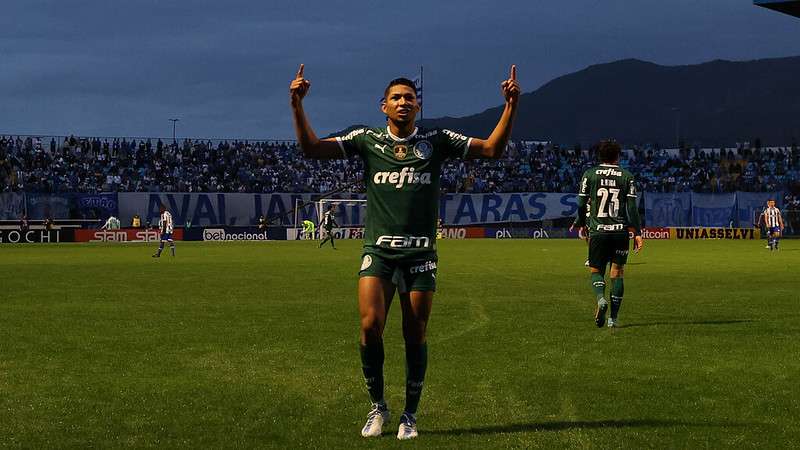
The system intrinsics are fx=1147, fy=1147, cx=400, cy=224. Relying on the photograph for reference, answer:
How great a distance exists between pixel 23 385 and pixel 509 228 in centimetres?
6433

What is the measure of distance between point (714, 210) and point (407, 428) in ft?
212

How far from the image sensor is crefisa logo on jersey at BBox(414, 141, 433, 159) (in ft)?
25.4

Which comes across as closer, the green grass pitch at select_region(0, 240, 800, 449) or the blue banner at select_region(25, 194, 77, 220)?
the green grass pitch at select_region(0, 240, 800, 449)

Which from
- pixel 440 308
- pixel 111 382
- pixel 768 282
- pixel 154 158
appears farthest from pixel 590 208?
pixel 154 158

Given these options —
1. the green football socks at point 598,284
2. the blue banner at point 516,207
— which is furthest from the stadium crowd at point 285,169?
the green football socks at point 598,284

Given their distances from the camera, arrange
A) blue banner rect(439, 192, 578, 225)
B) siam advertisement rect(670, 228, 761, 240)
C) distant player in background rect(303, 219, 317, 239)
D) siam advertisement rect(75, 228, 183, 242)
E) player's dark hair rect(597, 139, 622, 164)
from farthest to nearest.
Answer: blue banner rect(439, 192, 578, 225) < distant player in background rect(303, 219, 317, 239) < siam advertisement rect(670, 228, 761, 240) < siam advertisement rect(75, 228, 183, 242) < player's dark hair rect(597, 139, 622, 164)

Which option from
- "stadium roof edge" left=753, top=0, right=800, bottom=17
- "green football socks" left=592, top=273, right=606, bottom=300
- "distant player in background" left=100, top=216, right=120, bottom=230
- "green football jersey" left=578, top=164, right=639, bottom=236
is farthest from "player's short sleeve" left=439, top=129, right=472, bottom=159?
"distant player in background" left=100, top=216, right=120, bottom=230

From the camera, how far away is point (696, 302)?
19234 mm

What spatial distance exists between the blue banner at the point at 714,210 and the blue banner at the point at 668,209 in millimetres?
475

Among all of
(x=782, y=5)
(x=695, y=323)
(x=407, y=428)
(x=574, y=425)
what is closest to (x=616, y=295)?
(x=695, y=323)

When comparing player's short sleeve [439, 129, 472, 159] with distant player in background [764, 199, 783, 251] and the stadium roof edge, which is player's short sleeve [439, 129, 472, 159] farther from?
distant player in background [764, 199, 783, 251]

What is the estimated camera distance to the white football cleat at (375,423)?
7746 millimetres

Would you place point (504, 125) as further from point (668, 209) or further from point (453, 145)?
point (668, 209)

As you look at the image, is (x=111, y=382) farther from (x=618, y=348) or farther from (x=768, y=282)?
(x=768, y=282)
